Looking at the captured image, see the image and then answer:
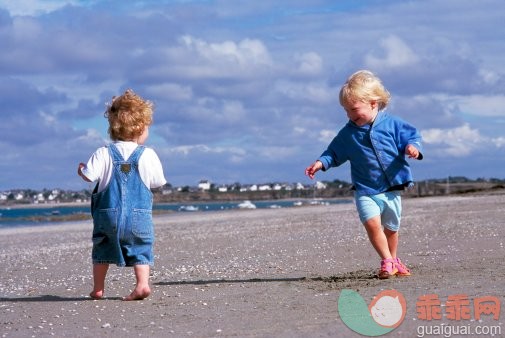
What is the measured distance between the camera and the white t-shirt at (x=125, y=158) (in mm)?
7734

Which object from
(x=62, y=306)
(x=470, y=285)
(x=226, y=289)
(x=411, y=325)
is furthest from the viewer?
(x=226, y=289)

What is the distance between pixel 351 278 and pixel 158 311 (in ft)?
6.98

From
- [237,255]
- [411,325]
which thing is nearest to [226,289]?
[411,325]

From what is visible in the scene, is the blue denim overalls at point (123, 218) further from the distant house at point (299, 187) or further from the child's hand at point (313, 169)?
the distant house at point (299, 187)

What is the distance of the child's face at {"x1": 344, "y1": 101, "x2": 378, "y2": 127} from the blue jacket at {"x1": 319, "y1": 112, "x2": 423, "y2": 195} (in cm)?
6

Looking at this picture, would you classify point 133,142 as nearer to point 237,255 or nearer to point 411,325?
point 411,325

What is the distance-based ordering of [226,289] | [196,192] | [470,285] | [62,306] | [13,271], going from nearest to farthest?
[470,285], [62,306], [226,289], [13,271], [196,192]

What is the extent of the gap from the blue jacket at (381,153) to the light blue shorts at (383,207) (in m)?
0.06

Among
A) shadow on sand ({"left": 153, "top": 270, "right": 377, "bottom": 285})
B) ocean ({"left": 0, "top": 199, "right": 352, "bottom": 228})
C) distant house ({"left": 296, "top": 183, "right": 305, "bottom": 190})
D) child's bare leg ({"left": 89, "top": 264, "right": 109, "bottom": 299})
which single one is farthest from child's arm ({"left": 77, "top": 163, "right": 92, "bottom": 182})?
distant house ({"left": 296, "top": 183, "right": 305, "bottom": 190})

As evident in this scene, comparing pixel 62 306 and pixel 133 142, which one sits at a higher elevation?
pixel 133 142

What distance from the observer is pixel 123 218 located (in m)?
7.68

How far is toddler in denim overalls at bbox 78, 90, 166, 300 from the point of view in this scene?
7.70m

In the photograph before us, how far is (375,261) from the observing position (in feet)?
33.3

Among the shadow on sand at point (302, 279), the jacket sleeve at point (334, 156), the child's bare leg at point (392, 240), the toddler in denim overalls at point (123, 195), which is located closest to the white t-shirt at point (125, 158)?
the toddler in denim overalls at point (123, 195)
